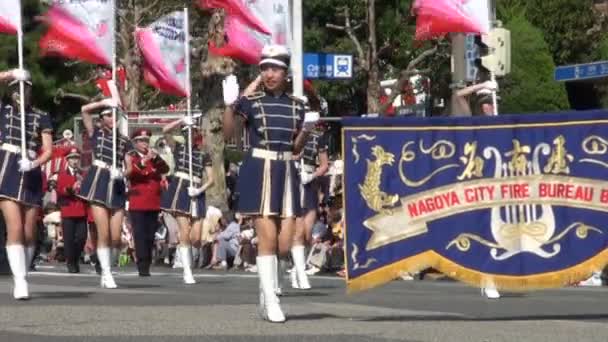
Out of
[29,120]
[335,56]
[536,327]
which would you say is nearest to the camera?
[536,327]

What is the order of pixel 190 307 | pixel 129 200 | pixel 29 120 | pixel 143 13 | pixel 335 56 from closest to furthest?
pixel 190 307 → pixel 29 120 → pixel 129 200 → pixel 335 56 → pixel 143 13

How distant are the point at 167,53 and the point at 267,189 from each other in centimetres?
1352

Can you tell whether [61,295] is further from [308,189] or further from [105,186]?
[308,189]

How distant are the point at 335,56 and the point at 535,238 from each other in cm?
1562

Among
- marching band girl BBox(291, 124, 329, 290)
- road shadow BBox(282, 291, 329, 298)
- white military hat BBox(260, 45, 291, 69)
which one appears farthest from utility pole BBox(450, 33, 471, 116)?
white military hat BBox(260, 45, 291, 69)

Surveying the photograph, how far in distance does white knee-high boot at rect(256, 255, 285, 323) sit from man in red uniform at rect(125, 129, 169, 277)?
384 inches

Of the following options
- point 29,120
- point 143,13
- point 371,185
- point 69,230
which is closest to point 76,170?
point 69,230

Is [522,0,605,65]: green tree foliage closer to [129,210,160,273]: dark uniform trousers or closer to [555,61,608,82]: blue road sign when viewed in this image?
[555,61,608,82]: blue road sign

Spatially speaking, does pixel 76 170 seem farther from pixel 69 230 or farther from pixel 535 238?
pixel 535 238

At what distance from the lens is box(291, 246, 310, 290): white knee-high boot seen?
61.8 ft

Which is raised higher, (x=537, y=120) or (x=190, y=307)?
(x=537, y=120)

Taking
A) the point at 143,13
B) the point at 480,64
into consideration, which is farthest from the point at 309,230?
the point at 143,13

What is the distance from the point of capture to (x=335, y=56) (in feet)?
93.1

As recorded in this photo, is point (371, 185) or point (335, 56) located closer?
point (371, 185)
